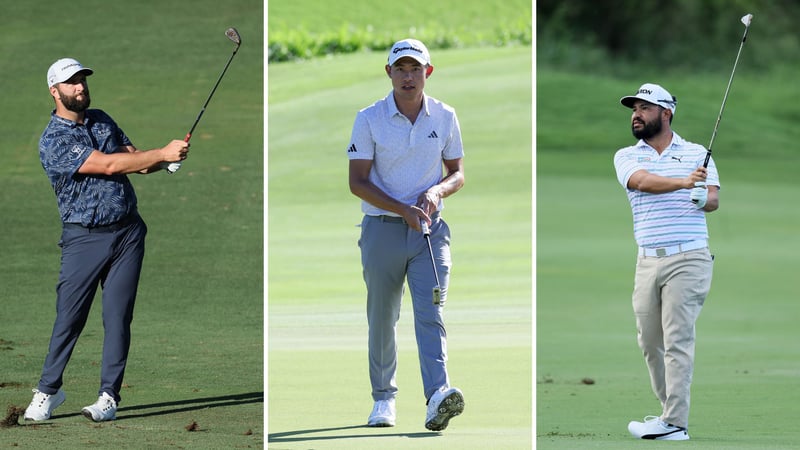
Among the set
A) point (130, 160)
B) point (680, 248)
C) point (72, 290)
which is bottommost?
point (72, 290)

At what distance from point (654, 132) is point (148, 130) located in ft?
30.5

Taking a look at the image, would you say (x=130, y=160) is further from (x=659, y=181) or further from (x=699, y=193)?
(x=699, y=193)

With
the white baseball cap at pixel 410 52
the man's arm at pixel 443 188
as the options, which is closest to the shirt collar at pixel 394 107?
the white baseball cap at pixel 410 52

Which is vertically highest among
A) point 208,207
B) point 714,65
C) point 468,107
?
point 714,65

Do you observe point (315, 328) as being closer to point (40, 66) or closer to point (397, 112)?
point (397, 112)

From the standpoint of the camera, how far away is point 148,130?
1488 centimetres

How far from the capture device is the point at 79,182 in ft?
20.2

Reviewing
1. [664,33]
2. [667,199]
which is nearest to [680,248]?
[667,199]

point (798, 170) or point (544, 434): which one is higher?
point (798, 170)

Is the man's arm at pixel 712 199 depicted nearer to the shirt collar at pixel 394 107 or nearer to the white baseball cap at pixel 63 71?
the shirt collar at pixel 394 107

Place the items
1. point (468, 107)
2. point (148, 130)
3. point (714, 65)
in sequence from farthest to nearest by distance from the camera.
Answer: point (714, 65)
point (148, 130)
point (468, 107)

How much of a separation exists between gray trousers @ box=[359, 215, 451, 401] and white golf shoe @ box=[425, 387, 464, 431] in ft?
0.69

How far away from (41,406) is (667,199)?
2.53 metres

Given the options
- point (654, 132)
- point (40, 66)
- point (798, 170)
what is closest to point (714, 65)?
point (798, 170)
